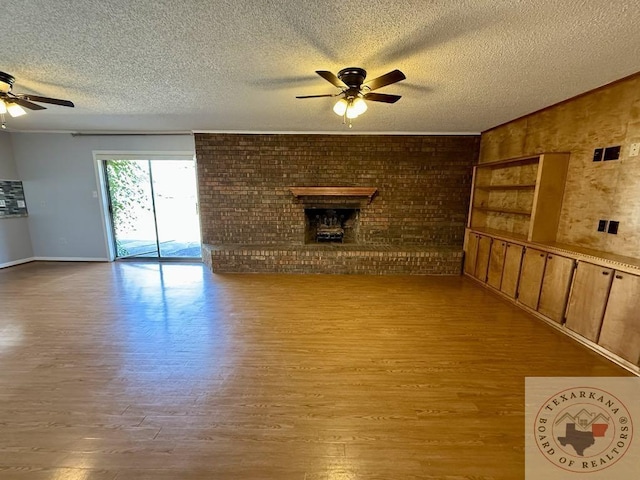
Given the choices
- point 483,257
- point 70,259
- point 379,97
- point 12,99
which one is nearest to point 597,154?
point 483,257

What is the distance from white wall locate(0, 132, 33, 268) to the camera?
184 inches

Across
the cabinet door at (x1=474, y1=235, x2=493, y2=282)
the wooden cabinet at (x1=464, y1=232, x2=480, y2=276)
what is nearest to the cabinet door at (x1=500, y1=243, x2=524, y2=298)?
the cabinet door at (x1=474, y1=235, x2=493, y2=282)

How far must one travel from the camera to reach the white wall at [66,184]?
15.8 feet

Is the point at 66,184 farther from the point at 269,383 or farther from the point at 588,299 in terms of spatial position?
the point at 588,299

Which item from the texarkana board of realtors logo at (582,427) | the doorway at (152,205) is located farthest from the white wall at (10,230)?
the texarkana board of realtors logo at (582,427)

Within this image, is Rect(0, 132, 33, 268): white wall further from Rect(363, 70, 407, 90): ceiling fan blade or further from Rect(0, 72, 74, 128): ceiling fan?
Rect(363, 70, 407, 90): ceiling fan blade

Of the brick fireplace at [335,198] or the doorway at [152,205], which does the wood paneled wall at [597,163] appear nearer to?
the brick fireplace at [335,198]

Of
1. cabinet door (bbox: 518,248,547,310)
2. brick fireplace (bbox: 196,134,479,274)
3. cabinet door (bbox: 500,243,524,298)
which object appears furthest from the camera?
brick fireplace (bbox: 196,134,479,274)

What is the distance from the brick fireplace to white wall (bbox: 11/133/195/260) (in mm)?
1117

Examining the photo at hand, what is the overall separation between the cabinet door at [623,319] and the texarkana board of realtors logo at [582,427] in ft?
0.80

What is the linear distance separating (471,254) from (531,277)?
1.24 meters

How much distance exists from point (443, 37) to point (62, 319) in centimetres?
442

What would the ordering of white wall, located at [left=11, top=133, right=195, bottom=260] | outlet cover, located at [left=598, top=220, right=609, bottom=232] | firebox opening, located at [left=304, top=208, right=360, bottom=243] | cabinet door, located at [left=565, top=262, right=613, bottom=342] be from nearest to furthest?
cabinet door, located at [left=565, top=262, right=613, bottom=342]
outlet cover, located at [left=598, top=220, right=609, bottom=232]
white wall, located at [left=11, top=133, right=195, bottom=260]
firebox opening, located at [left=304, top=208, right=360, bottom=243]

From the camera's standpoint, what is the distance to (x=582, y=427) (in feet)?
5.11
